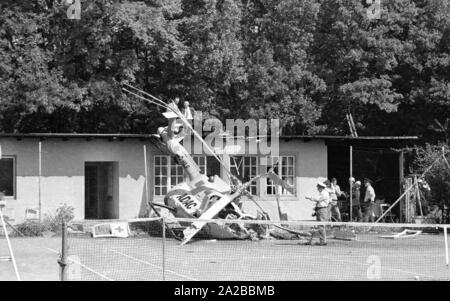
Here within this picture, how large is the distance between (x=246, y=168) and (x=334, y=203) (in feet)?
14.5

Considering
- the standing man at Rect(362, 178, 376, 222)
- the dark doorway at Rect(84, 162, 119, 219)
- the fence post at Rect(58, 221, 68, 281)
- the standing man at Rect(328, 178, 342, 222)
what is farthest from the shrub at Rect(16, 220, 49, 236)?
the fence post at Rect(58, 221, 68, 281)

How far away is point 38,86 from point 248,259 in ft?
46.3

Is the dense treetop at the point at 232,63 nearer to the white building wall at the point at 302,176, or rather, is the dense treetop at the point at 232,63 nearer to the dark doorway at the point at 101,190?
A: the dark doorway at the point at 101,190

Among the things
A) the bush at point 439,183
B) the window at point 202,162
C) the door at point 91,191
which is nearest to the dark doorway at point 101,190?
the door at point 91,191

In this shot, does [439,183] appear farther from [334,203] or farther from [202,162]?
[202,162]

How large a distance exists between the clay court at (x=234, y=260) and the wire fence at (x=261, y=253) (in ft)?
0.06

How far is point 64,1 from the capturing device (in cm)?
3100

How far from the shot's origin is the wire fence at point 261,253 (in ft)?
51.0

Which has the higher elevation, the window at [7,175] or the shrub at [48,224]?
the window at [7,175]

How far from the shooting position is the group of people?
80.3ft
